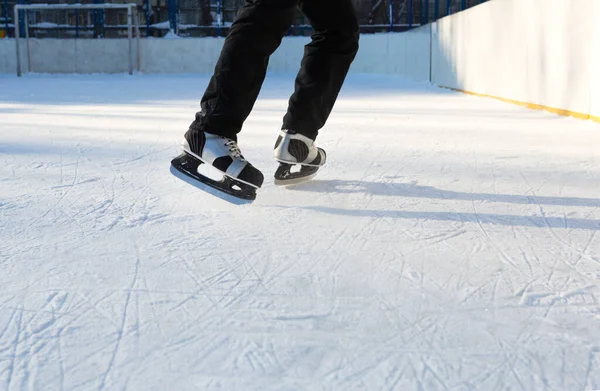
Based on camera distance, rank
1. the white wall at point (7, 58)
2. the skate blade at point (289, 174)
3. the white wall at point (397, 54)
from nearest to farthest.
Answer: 1. the skate blade at point (289, 174)
2. the white wall at point (397, 54)
3. the white wall at point (7, 58)

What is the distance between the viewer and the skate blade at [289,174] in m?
1.63

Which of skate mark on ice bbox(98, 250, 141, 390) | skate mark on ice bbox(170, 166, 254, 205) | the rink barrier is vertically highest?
skate mark on ice bbox(170, 166, 254, 205)

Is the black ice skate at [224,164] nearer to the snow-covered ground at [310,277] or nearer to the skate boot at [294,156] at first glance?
the snow-covered ground at [310,277]

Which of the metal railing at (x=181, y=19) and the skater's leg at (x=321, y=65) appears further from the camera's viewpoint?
the metal railing at (x=181, y=19)

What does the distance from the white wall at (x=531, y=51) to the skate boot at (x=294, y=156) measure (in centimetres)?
203

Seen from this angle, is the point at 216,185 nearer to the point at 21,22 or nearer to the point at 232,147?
the point at 232,147

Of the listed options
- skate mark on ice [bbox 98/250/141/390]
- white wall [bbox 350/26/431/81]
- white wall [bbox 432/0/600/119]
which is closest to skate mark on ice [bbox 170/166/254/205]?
skate mark on ice [bbox 98/250/141/390]

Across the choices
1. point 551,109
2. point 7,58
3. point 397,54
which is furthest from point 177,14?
point 551,109

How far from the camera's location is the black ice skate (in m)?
1.39

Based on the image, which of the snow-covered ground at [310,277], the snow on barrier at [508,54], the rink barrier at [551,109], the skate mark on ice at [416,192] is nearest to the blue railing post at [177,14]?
the snow on barrier at [508,54]

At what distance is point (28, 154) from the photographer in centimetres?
229

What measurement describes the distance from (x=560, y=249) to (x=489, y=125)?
214 centimetres

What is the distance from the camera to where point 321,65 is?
158 centimetres

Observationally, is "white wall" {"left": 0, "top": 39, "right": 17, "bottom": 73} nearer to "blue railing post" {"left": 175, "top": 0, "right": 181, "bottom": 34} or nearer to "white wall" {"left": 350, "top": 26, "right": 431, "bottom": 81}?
"blue railing post" {"left": 175, "top": 0, "right": 181, "bottom": 34}
